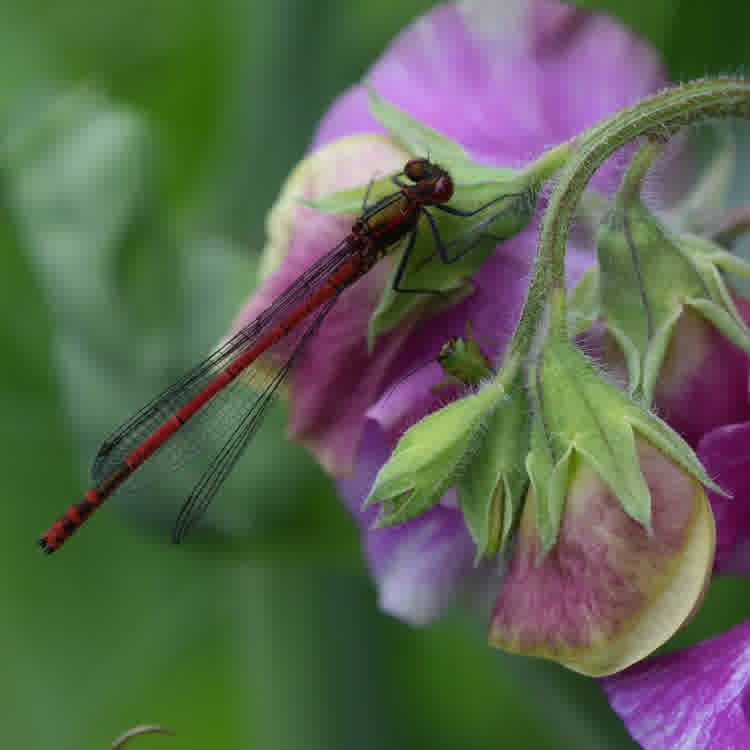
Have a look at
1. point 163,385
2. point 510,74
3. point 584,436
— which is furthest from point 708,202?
point 163,385

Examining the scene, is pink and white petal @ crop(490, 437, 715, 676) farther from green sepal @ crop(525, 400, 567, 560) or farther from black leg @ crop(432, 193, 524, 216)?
black leg @ crop(432, 193, 524, 216)

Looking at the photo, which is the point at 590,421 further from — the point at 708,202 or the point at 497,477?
the point at 708,202

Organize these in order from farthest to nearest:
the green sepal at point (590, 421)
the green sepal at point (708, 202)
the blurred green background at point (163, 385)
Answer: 1. the blurred green background at point (163, 385)
2. the green sepal at point (708, 202)
3. the green sepal at point (590, 421)

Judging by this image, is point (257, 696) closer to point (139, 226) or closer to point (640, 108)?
point (139, 226)

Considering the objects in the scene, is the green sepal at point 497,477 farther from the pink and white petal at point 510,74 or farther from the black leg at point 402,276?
the pink and white petal at point 510,74

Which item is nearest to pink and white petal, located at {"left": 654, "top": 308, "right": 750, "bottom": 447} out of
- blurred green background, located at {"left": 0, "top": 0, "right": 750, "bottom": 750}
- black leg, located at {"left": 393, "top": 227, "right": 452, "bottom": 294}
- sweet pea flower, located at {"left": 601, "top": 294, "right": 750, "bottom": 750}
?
sweet pea flower, located at {"left": 601, "top": 294, "right": 750, "bottom": 750}

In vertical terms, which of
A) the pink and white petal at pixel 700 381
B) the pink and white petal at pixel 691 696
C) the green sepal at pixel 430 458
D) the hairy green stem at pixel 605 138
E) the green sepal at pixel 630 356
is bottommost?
the pink and white petal at pixel 691 696

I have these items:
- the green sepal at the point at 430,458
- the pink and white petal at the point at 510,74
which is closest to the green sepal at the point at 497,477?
the green sepal at the point at 430,458
